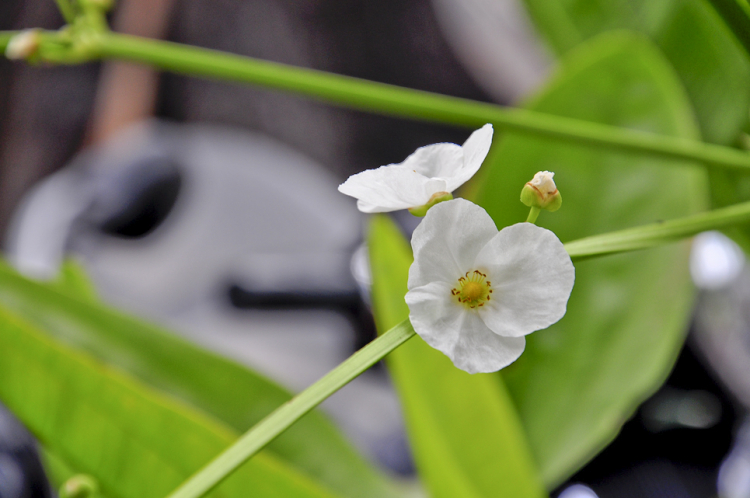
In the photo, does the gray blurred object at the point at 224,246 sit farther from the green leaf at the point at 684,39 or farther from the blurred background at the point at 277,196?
the green leaf at the point at 684,39

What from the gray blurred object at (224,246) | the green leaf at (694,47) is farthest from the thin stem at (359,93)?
the gray blurred object at (224,246)

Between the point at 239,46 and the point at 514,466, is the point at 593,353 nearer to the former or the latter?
the point at 514,466

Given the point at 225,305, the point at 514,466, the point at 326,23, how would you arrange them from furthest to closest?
the point at 326,23 < the point at 225,305 < the point at 514,466

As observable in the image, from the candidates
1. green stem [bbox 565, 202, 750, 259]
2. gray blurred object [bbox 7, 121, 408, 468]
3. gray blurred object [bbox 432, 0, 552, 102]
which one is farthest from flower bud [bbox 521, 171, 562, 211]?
gray blurred object [bbox 432, 0, 552, 102]

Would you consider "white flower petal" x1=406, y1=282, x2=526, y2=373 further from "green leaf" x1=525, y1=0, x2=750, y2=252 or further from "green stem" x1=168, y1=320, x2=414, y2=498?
"green leaf" x1=525, y1=0, x2=750, y2=252

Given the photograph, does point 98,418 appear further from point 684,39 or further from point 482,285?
point 684,39

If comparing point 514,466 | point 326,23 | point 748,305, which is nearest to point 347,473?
point 514,466

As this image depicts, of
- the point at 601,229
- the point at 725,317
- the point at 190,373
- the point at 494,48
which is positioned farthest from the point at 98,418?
the point at 494,48
